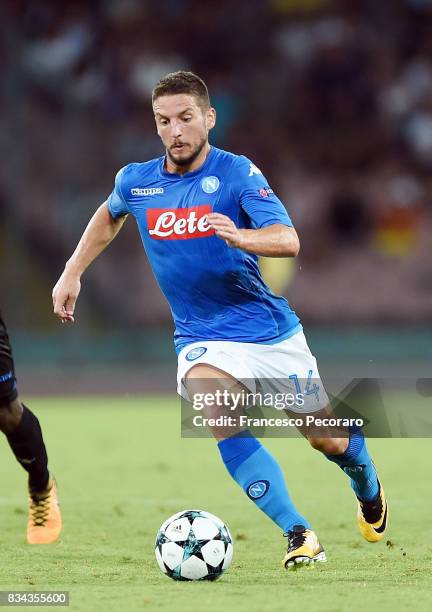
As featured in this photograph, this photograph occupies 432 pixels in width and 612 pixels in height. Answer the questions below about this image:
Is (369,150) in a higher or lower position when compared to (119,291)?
higher

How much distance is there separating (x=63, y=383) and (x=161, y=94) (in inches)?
552

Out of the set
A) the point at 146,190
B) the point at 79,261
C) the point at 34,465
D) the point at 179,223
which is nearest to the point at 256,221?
the point at 179,223

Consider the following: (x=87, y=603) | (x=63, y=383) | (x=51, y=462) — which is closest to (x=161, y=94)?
(x=87, y=603)

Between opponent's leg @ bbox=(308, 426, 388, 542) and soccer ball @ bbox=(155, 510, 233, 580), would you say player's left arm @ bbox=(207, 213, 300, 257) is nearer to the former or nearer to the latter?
opponent's leg @ bbox=(308, 426, 388, 542)

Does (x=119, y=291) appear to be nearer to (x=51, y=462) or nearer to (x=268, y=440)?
(x=268, y=440)

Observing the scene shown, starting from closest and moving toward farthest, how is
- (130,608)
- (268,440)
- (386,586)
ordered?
1. (130,608)
2. (386,586)
3. (268,440)

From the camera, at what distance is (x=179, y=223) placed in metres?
5.60

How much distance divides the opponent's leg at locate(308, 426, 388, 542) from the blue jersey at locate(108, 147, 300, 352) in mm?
571

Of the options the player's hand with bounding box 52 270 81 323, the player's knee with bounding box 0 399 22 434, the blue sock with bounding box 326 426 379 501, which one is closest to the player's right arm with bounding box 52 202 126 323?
the player's hand with bounding box 52 270 81 323

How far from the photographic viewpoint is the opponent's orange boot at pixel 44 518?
623cm

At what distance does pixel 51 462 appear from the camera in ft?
33.4

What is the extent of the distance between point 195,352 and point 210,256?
0.44 meters

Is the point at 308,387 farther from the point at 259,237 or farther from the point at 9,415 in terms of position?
the point at 9,415

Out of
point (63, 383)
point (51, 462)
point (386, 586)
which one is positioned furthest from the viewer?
point (63, 383)
